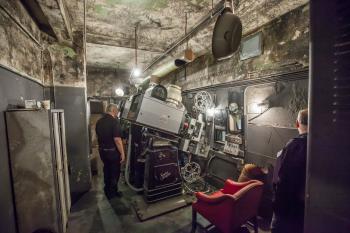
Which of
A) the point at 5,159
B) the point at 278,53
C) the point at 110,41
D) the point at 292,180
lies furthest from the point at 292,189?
the point at 110,41

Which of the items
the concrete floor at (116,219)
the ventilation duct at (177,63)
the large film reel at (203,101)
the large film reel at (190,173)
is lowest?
the concrete floor at (116,219)

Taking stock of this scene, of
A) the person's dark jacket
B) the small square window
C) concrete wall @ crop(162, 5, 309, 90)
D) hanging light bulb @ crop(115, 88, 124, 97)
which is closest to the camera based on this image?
the person's dark jacket

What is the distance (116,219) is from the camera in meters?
3.12

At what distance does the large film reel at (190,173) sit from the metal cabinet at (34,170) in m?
2.48

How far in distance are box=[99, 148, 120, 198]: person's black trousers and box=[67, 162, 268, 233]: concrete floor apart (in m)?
0.19

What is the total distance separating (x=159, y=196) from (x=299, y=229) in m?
2.34

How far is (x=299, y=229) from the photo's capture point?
5.79 feet

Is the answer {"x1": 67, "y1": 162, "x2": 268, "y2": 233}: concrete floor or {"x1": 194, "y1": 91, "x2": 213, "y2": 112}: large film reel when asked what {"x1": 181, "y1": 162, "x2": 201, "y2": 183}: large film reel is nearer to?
{"x1": 67, "y1": 162, "x2": 268, "y2": 233}: concrete floor

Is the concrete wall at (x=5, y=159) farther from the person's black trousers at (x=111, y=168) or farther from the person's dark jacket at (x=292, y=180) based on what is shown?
the person's dark jacket at (x=292, y=180)

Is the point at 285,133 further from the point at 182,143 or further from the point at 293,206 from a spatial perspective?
the point at 182,143

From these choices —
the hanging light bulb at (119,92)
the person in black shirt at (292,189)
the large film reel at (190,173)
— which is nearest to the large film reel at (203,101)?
the large film reel at (190,173)

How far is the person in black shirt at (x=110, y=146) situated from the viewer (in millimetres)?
3758

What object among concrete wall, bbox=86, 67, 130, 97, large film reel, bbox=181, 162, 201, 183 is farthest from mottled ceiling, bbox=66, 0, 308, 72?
concrete wall, bbox=86, 67, 130, 97

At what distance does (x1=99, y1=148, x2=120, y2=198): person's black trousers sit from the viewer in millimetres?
3805
